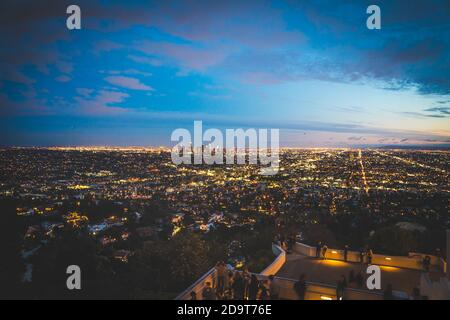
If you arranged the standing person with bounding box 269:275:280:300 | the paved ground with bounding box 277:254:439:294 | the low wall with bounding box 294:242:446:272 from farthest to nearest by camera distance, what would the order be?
the low wall with bounding box 294:242:446:272, the paved ground with bounding box 277:254:439:294, the standing person with bounding box 269:275:280:300

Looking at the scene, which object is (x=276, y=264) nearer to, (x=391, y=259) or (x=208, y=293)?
(x=208, y=293)

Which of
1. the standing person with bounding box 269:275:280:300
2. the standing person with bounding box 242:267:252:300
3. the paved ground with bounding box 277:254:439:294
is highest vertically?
the standing person with bounding box 242:267:252:300

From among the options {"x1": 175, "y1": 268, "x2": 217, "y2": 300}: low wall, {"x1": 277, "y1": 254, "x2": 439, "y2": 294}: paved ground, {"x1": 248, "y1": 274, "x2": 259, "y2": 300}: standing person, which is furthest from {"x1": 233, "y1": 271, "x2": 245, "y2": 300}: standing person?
{"x1": 277, "y1": 254, "x2": 439, "y2": 294}: paved ground

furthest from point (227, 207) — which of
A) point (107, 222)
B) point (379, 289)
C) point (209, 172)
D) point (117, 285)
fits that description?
→ point (209, 172)

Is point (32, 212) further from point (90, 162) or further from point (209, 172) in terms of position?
point (209, 172)

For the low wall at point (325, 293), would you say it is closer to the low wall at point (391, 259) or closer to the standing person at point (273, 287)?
the standing person at point (273, 287)

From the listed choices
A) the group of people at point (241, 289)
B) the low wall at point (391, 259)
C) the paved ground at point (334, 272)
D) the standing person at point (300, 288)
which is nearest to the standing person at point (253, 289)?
the group of people at point (241, 289)

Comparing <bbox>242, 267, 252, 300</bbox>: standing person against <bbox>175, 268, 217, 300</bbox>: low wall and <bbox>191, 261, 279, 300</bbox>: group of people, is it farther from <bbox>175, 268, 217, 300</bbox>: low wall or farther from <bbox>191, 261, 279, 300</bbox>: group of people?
<bbox>175, 268, 217, 300</bbox>: low wall
